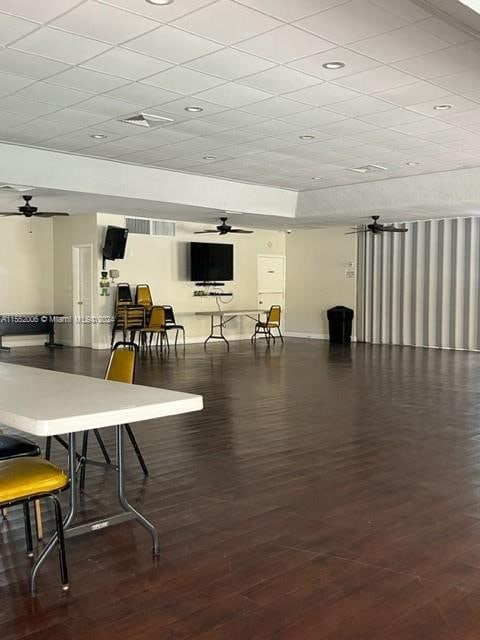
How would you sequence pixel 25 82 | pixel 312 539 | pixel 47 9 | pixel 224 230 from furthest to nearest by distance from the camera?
pixel 224 230
pixel 25 82
pixel 47 9
pixel 312 539

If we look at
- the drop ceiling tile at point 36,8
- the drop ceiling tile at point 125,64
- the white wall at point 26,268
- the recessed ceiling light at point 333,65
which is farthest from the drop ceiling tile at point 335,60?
the white wall at point 26,268

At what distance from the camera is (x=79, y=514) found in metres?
3.74

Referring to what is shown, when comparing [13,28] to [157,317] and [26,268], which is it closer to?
[157,317]

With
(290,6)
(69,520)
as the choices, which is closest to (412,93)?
(290,6)

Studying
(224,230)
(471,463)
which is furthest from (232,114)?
(224,230)

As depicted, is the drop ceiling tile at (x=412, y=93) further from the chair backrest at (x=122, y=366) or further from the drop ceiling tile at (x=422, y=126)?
the chair backrest at (x=122, y=366)

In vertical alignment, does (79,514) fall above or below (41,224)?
below

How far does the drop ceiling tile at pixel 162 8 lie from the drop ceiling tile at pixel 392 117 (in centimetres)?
302

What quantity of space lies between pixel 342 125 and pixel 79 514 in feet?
17.0

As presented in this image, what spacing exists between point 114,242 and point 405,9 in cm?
942

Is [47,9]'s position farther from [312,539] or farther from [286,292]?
[286,292]

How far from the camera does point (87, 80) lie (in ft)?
18.7

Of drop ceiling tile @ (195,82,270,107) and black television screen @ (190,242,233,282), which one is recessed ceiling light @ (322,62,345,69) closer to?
drop ceiling tile @ (195,82,270,107)

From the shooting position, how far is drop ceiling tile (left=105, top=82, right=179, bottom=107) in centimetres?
588
